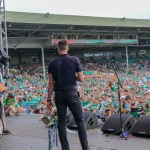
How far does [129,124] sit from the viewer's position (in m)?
6.51

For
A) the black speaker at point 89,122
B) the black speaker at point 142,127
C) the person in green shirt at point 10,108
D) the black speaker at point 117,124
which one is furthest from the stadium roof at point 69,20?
the black speaker at point 142,127

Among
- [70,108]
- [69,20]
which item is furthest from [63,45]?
[69,20]

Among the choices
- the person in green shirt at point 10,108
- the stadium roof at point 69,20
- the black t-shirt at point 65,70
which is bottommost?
the person in green shirt at point 10,108

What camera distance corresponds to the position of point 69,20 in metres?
36.0

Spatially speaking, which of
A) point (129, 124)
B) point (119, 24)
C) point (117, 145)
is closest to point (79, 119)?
point (117, 145)

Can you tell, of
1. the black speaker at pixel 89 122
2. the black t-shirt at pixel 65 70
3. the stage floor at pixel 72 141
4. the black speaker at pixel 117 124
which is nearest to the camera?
the black t-shirt at pixel 65 70

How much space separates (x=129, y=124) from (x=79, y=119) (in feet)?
7.84

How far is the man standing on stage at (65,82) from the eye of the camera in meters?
4.32

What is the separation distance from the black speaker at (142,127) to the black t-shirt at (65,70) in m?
2.28

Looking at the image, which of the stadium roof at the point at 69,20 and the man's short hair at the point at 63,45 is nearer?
the man's short hair at the point at 63,45

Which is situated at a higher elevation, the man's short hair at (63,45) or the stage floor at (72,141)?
the man's short hair at (63,45)

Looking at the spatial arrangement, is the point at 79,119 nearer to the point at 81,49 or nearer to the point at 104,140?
the point at 104,140

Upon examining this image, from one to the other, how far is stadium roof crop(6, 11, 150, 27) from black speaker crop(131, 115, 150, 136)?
26507 mm

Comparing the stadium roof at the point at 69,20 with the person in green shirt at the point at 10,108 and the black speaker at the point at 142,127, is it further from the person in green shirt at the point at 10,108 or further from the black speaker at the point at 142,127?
the black speaker at the point at 142,127
